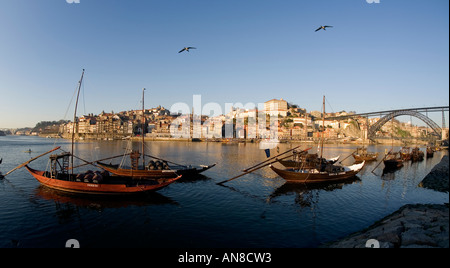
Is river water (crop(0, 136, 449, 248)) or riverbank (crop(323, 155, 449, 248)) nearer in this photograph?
riverbank (crop(323, 155, 449, 248))

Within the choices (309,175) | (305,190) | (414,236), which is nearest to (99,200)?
(305,190)

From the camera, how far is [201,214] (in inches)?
701

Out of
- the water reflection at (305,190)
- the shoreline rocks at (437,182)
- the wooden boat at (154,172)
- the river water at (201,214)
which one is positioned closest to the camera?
the river water at (201,214)

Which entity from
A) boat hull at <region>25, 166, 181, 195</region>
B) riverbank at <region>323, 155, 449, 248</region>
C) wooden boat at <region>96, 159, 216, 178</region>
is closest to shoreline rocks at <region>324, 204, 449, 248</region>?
riverbank at <region>323, 155, 449, 248</region>

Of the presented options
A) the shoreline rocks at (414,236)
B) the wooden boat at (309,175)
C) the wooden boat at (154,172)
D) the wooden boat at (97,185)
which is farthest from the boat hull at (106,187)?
the shoreline rocks at (414,236)

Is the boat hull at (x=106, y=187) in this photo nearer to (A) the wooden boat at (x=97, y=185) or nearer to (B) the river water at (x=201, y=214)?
(A) the wooden boat at (x=97, y=185)

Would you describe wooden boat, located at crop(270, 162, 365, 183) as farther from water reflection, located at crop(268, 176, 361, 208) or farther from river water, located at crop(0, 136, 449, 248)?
river water, located at crop(0, 136, 449, 248)

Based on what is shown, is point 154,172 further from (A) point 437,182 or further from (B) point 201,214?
(A) point 437,182

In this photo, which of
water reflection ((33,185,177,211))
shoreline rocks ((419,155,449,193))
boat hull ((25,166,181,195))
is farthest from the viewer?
shoreline rocks ((419,155,449,193))

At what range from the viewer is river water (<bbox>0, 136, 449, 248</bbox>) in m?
13.6

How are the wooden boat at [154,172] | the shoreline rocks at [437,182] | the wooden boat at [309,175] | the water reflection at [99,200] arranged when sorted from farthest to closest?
the wooden boat at [154,172] < the wooden boat at [309,175] < the shoreline rocks at [437,182] < the water reflection at [99,200]

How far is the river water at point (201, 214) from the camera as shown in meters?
13.6

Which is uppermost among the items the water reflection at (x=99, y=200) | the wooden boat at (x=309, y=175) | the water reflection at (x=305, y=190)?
the wooden boat at (x=309, y=175)
